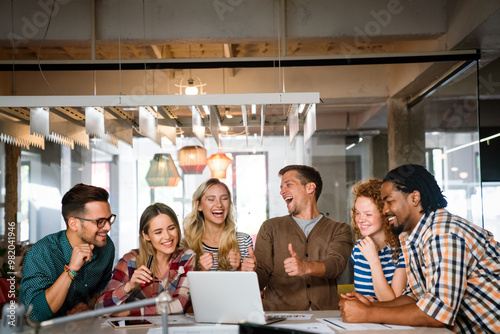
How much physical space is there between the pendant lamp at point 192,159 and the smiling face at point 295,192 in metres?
0.93

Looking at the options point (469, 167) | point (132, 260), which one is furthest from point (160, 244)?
point (469, 167)

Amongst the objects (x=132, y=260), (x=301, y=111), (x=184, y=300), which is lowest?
(x=184, y=300)

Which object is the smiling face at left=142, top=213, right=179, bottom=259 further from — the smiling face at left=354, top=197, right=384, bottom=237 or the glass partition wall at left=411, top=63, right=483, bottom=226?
the glass partition wall at left=411, top=63, right=483, bottom=226

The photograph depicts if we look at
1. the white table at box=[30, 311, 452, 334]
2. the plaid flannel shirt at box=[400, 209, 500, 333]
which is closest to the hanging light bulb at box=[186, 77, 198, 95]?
the white table at box=[30, 311, 452, 334]

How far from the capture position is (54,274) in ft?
12.3

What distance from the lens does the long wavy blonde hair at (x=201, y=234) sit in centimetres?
428

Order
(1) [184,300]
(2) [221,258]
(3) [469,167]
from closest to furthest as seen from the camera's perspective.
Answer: (1) [184,300] < (2) [221,258] < (3) [469,167]

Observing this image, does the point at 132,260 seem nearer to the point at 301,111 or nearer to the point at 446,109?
the point at 301,111

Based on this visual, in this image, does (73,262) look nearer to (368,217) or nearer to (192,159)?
(368,217)

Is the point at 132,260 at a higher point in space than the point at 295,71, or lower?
lower

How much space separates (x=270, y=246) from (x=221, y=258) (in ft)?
1.42

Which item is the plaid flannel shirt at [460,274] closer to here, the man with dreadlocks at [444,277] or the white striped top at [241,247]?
the man with dreadlocks at [444,277]

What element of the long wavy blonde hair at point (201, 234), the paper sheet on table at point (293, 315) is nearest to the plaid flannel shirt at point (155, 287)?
the long wavy blonde hair at point (201, 234)

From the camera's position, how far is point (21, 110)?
12.2 feet
